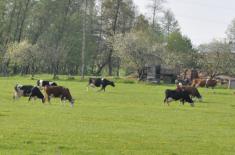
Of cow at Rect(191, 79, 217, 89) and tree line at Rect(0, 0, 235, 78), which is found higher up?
tree line at Rect(0, 0, 235, 78)

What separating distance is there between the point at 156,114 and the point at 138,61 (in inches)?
2395

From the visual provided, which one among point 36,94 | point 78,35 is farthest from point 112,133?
point 78,35

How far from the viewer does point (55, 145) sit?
15.7m

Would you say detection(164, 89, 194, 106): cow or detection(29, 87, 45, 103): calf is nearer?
detection(29, 87, 45, 103): calf

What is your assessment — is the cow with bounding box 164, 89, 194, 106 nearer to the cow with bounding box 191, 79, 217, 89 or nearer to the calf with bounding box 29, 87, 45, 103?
the calf with bounding box 29, 87, 45, 103

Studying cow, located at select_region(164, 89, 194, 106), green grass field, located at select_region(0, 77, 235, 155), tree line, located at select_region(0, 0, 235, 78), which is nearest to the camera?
green grass field, located at select_region(0, 77, 235, 155)

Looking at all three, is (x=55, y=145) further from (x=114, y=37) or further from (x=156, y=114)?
(x=114, y=37)

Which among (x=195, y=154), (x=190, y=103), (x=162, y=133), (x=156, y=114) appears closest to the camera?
(x=195, y=154)

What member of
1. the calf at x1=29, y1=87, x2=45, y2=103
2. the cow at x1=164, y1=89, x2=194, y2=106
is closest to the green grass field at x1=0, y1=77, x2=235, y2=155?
the calf at x1=29, y1=87, x2=45, y2=103

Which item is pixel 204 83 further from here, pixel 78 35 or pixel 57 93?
pixel 78 35

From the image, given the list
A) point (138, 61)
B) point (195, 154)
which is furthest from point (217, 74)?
point (195, 154)

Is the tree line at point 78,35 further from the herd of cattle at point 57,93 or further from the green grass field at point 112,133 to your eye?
the green grass field at point 112,133

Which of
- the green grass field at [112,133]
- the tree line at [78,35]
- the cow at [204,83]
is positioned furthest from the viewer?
the tree line at [78,35]

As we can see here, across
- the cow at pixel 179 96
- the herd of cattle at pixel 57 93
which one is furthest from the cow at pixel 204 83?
the cow at pixel 179 96
